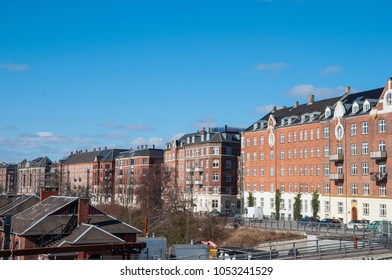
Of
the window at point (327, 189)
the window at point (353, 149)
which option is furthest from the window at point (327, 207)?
the window at point (353, 149)

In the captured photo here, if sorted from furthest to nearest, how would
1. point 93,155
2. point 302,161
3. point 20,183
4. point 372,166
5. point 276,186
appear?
1. point 20,183
2. point 93,155
3. point 276,186
4. point 302,161
5. point 372,166

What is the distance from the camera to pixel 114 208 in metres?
73.3

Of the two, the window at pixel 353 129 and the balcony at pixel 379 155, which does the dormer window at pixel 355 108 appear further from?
the balcony at pixel 379 155

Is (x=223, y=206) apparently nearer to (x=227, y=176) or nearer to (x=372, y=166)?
(x=227, y=176)

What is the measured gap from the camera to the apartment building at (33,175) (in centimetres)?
15725

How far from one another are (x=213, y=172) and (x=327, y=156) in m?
28.6

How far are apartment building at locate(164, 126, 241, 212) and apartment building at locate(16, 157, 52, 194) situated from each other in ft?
241

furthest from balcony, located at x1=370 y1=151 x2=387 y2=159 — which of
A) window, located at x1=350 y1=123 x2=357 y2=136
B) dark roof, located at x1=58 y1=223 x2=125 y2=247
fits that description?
dark roof, located at x1=58 y1=223 x2=125 y2=247

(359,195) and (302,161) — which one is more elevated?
(302,161)

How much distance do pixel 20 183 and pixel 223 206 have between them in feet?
334

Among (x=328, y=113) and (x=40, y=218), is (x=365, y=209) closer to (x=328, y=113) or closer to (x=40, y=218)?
(x=328, y=113)

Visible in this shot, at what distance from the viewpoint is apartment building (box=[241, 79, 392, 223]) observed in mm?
Result: 55469

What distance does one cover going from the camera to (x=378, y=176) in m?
54.8

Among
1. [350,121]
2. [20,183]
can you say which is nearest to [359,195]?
[350,121]
